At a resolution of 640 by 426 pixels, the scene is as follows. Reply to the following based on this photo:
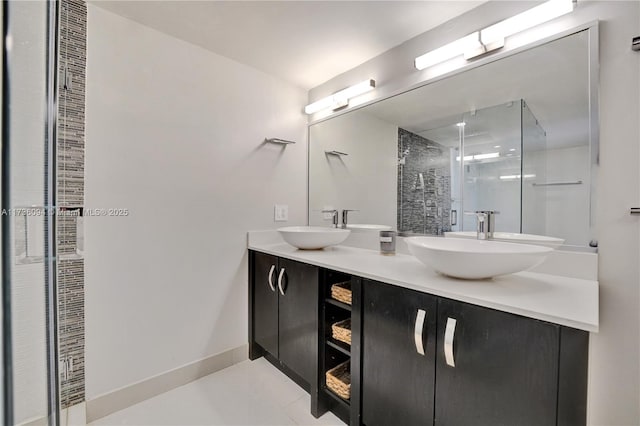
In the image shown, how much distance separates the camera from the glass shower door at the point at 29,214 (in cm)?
50

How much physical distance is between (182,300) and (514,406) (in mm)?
1676

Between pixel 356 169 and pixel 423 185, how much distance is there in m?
0.56

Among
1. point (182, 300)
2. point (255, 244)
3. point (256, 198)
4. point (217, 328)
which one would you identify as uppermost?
point (256, 198)

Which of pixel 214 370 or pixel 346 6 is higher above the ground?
pixel 346 6

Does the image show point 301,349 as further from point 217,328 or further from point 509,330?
point 509,330

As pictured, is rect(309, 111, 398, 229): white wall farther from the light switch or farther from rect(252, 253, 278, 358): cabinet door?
rect(252, 253, 278, 358): cabinet door

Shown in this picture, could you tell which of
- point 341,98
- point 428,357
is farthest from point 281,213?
point 428,357

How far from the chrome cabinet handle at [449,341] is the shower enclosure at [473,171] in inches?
25.3

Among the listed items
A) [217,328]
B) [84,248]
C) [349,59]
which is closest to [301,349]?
[217,328]

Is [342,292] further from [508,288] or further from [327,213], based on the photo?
[327,213]

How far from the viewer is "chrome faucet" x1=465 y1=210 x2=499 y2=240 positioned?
1313 millimetres

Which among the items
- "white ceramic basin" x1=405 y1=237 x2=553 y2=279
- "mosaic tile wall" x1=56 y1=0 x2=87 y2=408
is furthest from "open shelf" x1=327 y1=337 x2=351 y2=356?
"mosaic tile wall" x1=56 y1=0 x2=87 y2=408

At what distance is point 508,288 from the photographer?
960 millimetres

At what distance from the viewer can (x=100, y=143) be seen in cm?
141
